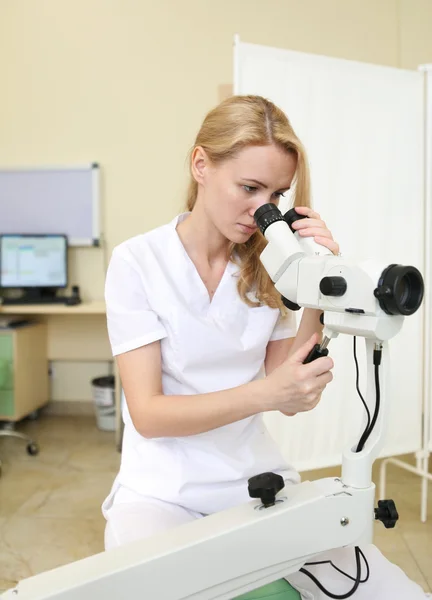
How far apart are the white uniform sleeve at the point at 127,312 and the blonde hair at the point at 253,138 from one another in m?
0.21

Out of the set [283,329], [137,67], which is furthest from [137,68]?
[283,329]

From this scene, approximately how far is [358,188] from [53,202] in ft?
7.71

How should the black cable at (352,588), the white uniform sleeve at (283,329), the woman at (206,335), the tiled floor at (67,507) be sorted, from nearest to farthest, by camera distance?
the black cable at (352,588)
the woman at (206,335)
the white uniform sleeve at (283,329)
the tiled floor at (67,507)

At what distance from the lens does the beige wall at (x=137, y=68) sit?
3.74 metres

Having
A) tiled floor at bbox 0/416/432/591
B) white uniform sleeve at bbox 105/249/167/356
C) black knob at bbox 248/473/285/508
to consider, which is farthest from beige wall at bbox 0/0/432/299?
black knob at bbox 248/473/285/508

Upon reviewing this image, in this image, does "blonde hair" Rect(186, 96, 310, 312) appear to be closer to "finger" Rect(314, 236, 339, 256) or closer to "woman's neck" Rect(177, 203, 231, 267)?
"woman's neck" Rect(177, 203, 231, 267)

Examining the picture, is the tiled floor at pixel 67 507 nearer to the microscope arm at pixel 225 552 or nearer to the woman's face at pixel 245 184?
the microscope arm at pixel 225 552

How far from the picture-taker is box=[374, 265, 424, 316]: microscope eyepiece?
2.34 feet

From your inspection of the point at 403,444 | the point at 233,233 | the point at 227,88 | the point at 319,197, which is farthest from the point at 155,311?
the point at 227,88

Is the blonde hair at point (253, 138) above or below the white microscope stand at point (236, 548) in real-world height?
above

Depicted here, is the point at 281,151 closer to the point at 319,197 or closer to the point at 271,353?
the point at 271,353

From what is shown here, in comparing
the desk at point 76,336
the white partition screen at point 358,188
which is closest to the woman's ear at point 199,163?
the white partition screen at point 358,188

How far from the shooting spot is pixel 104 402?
366 cm

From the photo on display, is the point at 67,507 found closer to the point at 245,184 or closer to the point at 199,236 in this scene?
the point at 199,236
